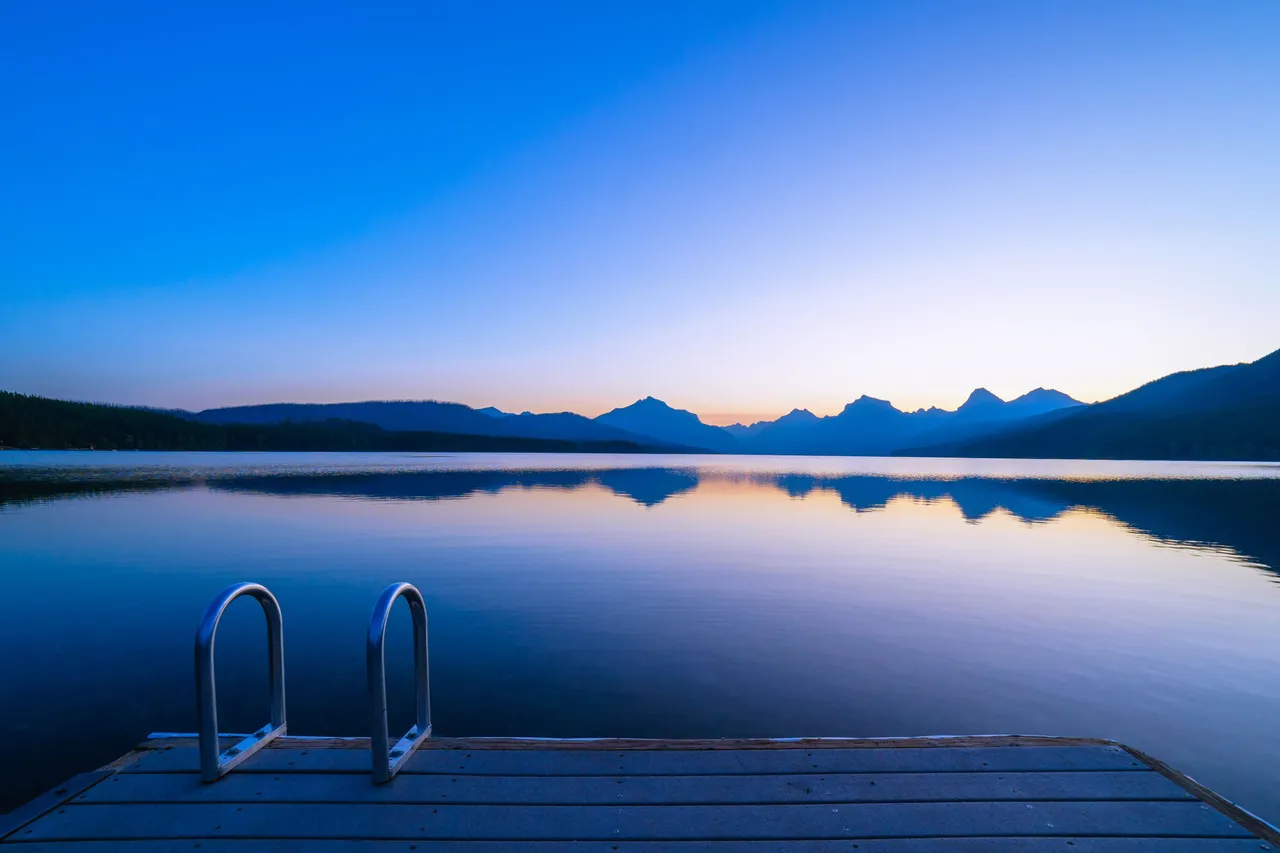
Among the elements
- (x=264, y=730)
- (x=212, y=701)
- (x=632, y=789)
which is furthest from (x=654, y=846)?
(x=264, y=730)

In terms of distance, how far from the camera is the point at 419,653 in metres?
6.20

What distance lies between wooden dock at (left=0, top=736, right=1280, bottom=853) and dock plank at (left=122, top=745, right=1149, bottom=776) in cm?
2

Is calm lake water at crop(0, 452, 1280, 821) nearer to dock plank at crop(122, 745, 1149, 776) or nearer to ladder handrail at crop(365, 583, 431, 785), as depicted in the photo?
dock plank at crop(122, 745, 1149, 776)

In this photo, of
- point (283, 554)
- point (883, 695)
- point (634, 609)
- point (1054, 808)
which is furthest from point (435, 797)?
point (283, 554)

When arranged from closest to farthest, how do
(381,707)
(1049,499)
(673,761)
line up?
(381,707), (673,761), (1049,499)

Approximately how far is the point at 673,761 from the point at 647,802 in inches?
26.6

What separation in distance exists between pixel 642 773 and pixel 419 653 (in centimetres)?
238

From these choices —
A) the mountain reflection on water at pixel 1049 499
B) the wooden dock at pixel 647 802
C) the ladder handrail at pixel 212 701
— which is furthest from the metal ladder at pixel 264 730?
the mountain reflection on water at pixel 1049 499

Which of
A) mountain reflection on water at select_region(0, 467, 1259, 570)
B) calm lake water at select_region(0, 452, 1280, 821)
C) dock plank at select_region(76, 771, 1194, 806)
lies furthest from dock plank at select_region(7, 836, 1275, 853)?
mountain reflection on water at select_region(0, 467, 1259, 570)

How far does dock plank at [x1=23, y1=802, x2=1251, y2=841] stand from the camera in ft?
15.3

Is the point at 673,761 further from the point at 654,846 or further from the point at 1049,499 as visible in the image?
the point at 1049,499

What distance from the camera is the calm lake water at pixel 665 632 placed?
916cm

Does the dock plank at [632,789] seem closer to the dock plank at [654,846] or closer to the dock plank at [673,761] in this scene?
the dock plank at [673,761]

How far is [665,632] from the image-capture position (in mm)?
13414
